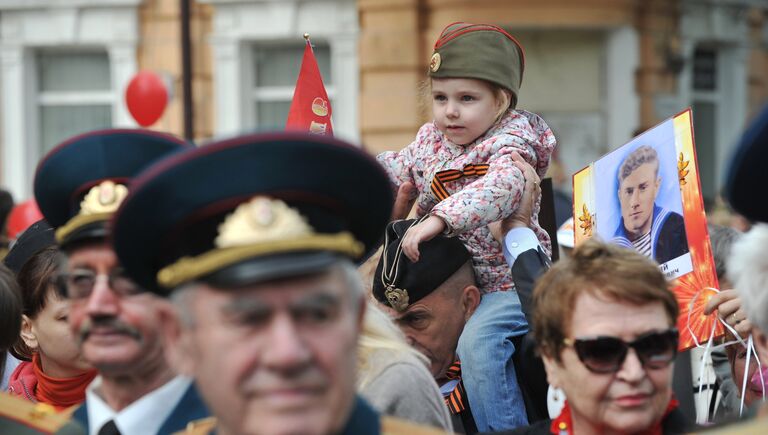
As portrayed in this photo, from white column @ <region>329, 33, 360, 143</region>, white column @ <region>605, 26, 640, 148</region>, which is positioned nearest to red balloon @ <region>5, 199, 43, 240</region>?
white column @ <region>329, 33, 360, 143</region>

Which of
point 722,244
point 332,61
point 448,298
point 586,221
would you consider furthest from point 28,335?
point 332,61

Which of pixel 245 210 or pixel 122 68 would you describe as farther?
pixel 122 68

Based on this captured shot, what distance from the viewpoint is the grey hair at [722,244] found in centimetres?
516

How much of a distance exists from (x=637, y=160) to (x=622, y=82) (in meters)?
11.9

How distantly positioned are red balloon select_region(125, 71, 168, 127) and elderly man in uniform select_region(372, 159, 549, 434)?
24.4ft

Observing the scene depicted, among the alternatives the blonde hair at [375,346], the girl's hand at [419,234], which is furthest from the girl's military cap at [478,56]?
the blonde hair at [375,346]

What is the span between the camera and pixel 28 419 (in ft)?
10.4

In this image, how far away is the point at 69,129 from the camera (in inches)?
661

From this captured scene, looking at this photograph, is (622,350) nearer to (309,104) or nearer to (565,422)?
(565,422)

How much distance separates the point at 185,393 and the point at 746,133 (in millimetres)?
1452

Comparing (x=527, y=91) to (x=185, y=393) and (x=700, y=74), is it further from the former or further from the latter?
(x=185, y=393)

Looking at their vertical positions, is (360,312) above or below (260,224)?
below

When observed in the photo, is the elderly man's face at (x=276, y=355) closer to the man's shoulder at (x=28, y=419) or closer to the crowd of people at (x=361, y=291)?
the crowd of people at (x=361, y=291)

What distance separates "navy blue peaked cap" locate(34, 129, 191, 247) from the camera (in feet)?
11.0
